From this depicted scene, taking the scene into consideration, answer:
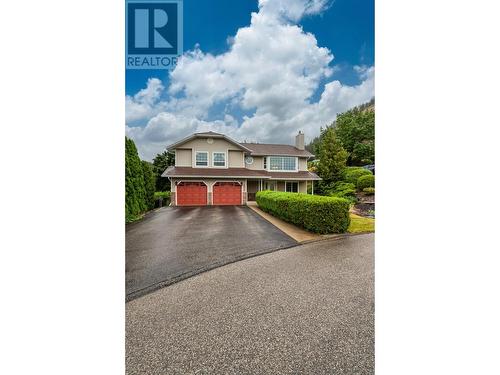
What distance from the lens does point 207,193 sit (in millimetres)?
12414

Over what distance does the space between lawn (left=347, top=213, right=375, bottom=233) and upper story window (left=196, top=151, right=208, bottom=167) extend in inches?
380

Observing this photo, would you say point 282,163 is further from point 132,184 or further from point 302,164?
point 132,184

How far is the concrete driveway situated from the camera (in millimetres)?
3002

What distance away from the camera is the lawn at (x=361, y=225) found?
5.40 m

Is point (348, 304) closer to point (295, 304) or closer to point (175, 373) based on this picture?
point (295, 304)

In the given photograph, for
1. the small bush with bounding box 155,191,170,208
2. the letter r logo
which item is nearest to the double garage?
the small bush with bounding box 155,191,170,208

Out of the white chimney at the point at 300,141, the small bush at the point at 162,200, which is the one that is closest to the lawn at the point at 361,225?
the white chimney at the point at 300,141

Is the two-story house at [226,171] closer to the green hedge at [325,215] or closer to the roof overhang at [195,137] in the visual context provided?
the roof overhang at [195,137]

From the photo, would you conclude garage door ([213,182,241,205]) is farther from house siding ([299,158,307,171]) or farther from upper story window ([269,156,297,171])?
house siding ([299,158,307,171])

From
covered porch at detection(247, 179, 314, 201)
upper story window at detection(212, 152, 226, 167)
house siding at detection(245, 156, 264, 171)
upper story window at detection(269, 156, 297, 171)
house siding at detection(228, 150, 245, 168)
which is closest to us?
upper story window at detection(212, 152, 226, 167)

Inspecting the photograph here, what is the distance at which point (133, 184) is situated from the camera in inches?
306

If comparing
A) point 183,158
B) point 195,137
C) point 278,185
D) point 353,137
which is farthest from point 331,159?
point 183,158

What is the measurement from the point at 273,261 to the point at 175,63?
3407 millimetres
